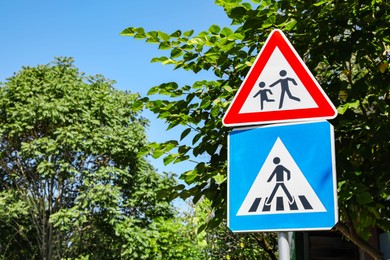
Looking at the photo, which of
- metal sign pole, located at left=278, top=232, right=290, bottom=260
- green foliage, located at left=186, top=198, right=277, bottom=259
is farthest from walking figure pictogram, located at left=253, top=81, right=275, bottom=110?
green foliage, located at left=186, top=198, right=277, bottom=259

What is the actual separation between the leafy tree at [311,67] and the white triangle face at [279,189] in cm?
215

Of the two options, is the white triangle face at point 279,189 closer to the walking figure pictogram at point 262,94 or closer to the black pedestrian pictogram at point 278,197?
the black pedestrian pictogram at point 278,197

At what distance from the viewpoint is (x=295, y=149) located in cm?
→ 317

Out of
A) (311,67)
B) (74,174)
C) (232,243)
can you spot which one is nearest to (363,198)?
(311,67)

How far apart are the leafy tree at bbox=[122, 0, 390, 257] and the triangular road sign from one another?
201 cm

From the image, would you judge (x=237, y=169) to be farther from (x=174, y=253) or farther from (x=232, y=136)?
(x=174, y=253)

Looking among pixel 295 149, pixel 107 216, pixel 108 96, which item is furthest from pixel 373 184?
pixel 108 96

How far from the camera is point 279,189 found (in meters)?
3.18

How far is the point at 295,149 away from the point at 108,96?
839 inches

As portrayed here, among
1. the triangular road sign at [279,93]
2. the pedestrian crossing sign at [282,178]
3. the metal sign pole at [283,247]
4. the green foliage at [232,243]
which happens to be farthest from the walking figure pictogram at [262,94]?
the green foliage at [232,243]

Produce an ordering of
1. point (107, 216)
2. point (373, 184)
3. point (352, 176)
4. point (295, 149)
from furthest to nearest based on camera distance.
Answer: point (107, 216) < point (373, 184) < point (352, 176) < point (295, 149)

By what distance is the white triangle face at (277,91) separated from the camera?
3.29 meters

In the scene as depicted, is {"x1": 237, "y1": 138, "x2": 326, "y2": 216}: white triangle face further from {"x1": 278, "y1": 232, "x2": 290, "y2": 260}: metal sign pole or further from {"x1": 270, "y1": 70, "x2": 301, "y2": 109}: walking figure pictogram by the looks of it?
{"x1": 270, "y1": 70, "x2": 301, "y2": 109}: walking figure pictogram

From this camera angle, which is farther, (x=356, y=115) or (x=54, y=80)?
(x=54, y=80)
